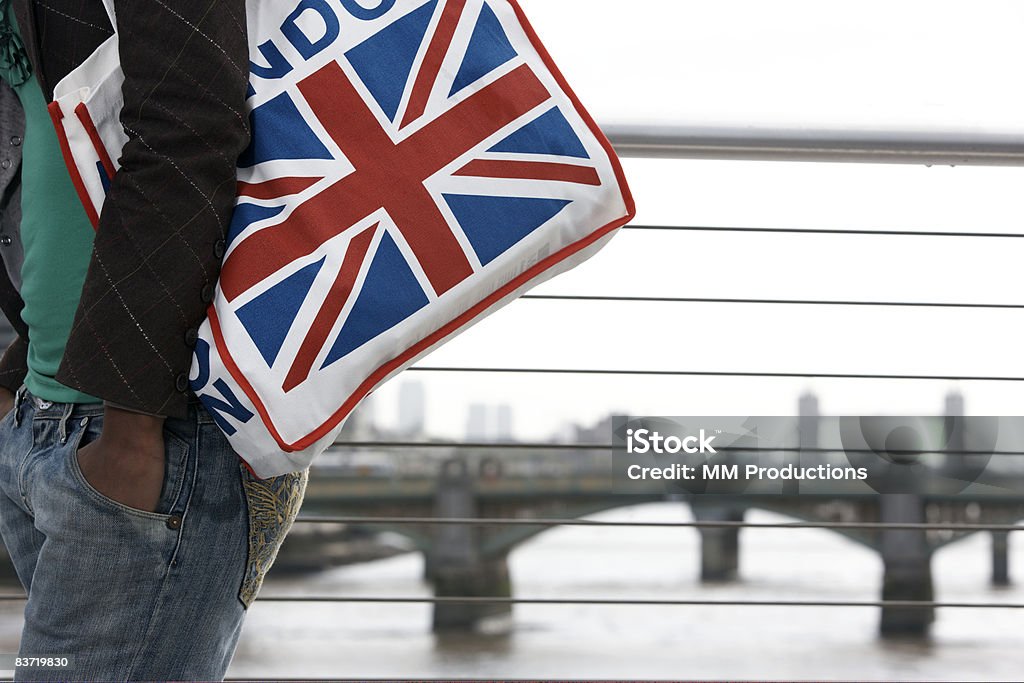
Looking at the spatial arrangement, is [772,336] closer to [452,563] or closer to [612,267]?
[612,267]

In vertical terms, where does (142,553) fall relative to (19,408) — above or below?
below

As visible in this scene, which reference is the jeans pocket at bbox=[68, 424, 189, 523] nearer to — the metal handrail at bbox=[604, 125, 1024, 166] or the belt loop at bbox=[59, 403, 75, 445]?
the belt loop at bbox=[59, 403, 75, 445]

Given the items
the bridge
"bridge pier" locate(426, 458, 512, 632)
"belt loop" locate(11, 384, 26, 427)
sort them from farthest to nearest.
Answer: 1. "bridge pier" locate(426, 458, 512, 632)
2. the bridge
3. "belt loop" locate(11, 384, 26, 427)

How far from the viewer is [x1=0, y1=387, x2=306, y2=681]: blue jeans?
2.06ft

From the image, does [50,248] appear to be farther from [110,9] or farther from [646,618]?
[646,618]

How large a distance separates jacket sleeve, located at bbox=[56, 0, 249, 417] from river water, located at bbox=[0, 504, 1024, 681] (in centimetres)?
1253

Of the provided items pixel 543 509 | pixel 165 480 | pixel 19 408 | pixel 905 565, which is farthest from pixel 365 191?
pixel 905 565

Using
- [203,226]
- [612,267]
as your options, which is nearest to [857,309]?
[612,267]

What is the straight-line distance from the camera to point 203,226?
61cm

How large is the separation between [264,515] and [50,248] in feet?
0.88

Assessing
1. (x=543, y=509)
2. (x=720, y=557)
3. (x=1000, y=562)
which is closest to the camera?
(x=543, y=509)

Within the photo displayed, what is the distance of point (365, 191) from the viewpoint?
25.1 inches

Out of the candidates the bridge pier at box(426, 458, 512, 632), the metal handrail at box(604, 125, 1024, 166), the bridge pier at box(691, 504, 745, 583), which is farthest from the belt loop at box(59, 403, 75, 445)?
the bridge pier at box(691, 504, 745, 583)

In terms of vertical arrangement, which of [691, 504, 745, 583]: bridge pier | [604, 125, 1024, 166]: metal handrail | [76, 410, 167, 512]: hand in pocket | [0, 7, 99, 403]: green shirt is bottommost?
[691, 504, 745, 583]: bridge pier
